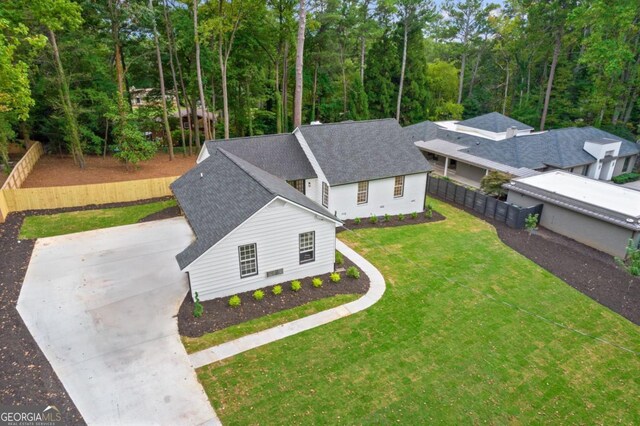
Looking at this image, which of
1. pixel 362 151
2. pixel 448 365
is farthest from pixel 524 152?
pixel 448 365

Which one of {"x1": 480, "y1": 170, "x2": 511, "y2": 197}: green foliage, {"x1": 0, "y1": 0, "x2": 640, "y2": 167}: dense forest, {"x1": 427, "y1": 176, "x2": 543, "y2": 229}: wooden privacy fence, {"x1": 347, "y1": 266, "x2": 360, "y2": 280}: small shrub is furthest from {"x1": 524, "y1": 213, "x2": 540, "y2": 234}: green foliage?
{"x1": 0, "y1": 0, "x2": 640, "y2": 167}: dense forest

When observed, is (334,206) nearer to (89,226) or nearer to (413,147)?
(413,147)

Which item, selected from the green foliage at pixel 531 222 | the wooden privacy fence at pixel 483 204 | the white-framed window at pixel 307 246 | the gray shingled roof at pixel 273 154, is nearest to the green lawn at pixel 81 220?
the gray shingled roof at pixel 273 154

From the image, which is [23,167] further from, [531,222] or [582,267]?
[582,267]

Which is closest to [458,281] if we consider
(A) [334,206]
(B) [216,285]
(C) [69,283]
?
(A) [334,206]

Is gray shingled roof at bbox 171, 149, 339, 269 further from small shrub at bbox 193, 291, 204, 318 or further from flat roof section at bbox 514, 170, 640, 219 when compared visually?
flat roof section at bbox 514, 170, 640, 219
